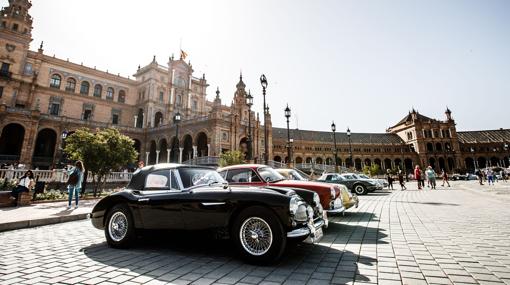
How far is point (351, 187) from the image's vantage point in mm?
16734

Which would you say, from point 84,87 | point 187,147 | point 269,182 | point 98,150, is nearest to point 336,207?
point 269,182

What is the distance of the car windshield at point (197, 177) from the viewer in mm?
4625

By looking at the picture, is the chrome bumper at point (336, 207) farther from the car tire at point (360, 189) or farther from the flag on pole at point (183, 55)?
the flag on pole at point (183, 55)

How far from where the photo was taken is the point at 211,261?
3830mm

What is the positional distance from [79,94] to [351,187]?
44.1 metres

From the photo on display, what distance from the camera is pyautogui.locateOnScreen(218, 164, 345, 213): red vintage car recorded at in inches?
261

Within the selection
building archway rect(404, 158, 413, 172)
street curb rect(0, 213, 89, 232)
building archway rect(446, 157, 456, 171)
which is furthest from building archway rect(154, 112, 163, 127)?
building archway rect(446, 157, 456, 171)

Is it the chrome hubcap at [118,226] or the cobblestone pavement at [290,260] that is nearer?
the cobblestone pavement at [290,260]

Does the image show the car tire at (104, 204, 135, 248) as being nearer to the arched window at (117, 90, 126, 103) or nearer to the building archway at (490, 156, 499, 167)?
the arched window at (117, 90, 126, 103)

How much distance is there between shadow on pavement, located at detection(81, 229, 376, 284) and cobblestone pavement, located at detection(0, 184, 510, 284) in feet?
0.04

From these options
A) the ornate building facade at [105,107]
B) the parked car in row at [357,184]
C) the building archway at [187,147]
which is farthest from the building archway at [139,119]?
the parked car in row at [357,184]

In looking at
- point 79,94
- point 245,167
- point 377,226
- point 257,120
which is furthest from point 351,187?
point 79,94

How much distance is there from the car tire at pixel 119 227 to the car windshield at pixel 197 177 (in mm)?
1326

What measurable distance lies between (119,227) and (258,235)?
306cm
